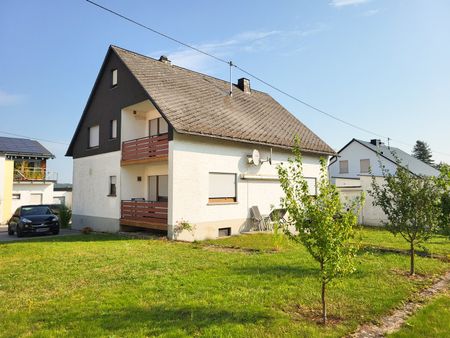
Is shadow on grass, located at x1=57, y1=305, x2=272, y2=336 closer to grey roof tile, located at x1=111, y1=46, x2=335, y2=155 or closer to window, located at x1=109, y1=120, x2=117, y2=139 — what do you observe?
grey roof tile, located at x1=111, y1=46, x2=335, y2=155

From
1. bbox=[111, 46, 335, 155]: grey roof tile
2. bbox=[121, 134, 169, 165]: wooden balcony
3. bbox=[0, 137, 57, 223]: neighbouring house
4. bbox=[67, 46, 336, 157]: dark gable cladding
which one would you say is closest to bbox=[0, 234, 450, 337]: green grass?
bbox=[121, 134, 169, 165]: wooden balcony

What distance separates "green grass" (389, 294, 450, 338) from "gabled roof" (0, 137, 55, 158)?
33.1 meters

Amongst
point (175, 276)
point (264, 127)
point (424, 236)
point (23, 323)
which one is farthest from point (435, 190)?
point (264, 127)

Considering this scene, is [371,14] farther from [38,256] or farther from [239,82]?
[38,256]

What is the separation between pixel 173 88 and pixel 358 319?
1388 cm

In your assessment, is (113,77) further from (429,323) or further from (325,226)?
(429,323)

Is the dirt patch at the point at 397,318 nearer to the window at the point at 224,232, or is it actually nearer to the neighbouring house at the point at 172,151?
the neighbouring house at the point at 172,151

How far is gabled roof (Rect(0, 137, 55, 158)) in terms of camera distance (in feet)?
101

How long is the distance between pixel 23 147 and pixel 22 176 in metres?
4.40

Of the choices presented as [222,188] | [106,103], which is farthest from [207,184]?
[106,103]

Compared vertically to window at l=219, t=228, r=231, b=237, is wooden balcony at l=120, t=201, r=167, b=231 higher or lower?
Answer: higher

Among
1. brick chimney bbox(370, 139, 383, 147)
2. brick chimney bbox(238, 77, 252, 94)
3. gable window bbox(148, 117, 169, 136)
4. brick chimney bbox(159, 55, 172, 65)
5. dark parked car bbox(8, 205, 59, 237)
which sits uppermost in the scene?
brick chimney bbox(159, 55, 172, 65)

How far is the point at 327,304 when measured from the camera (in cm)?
568

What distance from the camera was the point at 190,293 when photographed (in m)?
6.21
